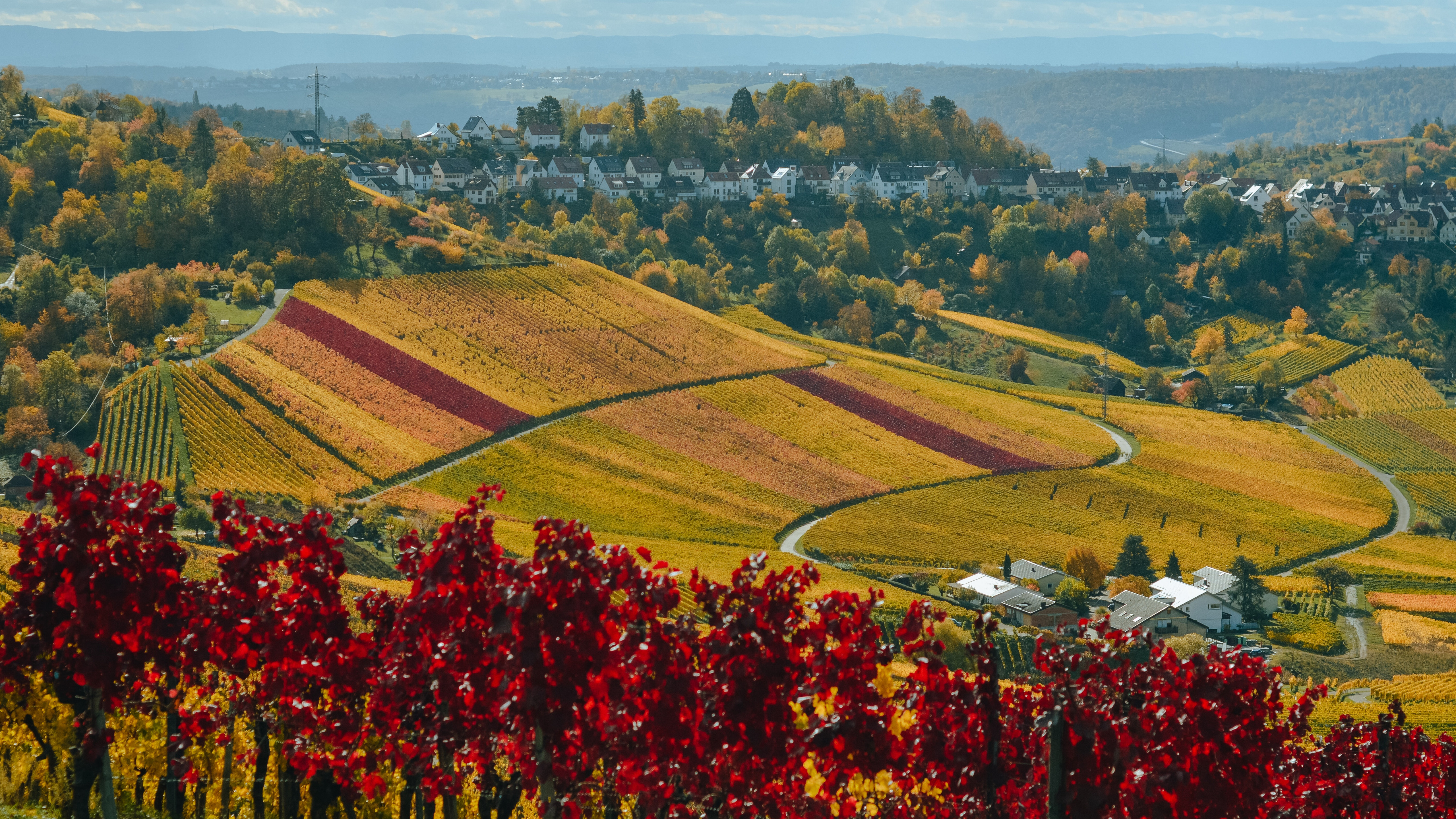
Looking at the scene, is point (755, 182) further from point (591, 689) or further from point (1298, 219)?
point (591, 689)

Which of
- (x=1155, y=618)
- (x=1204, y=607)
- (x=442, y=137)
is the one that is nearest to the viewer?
(x=1155, y=618)

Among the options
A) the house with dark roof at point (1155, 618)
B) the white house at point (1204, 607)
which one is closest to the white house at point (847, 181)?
the white house at point (1204, 607)

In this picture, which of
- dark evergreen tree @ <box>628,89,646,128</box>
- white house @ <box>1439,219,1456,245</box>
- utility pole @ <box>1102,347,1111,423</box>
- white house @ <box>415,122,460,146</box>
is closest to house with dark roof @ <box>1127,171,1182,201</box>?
white house @ <box>1439,219,1456,245</box>

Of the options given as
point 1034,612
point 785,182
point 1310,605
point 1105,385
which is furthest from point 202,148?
point 1310,605

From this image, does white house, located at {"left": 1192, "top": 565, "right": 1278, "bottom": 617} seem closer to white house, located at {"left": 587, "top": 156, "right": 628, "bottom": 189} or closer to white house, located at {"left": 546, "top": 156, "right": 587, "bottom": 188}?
white house, located at {"left": 546, "top": 156, "right": 587, "bottom": 188}

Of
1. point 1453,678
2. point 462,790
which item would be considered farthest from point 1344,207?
point 462,790
